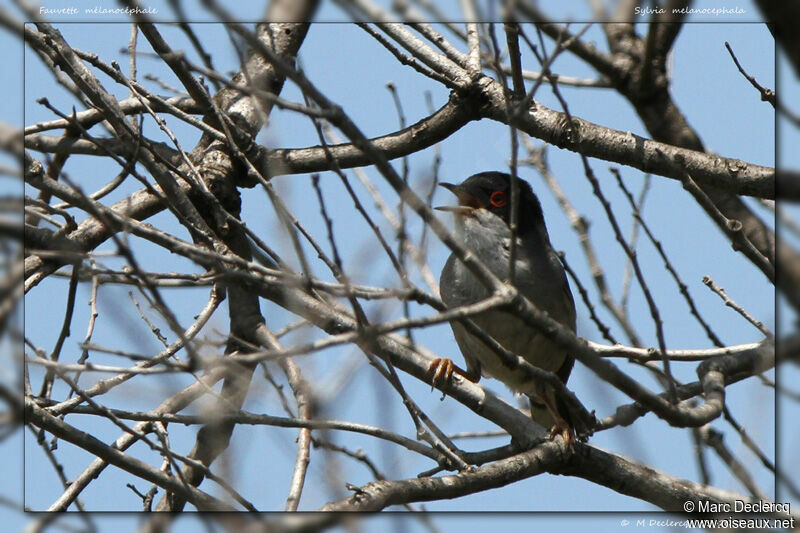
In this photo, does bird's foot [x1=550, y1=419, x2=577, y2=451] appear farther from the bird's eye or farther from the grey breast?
the bird's eye

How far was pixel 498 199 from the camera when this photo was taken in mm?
6738

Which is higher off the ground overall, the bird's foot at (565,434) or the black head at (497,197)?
the black head at (497,197)

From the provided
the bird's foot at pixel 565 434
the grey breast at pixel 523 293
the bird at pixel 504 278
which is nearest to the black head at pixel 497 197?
the bird at pixel 504 278

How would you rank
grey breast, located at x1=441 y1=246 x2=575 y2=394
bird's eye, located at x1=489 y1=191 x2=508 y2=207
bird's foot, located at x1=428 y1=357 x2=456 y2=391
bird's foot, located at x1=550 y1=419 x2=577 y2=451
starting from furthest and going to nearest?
bird's eye, located at x1=489 y1=191 x2=508 y2=207 < grey breast, located at x1=441 y1=246 x2=575 y2=394 < bird's foot, located at x1=428 y1=357 x2=456 y2=391 < bird's foot, located at x1=550 y1=419 x2=577 y2=451

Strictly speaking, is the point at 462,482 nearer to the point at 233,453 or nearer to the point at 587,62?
the point at 233,453

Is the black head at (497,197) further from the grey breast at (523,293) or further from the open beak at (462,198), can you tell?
the grey breast at (523,293)

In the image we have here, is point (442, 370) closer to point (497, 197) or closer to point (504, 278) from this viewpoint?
point (504, 278)

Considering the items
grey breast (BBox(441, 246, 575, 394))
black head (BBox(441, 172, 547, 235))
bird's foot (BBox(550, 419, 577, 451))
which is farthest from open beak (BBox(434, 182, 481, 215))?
bird's foot (BBox(550, 419, 577, 451))

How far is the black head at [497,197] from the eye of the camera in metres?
6.72

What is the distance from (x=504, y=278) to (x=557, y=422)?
1.28 metres

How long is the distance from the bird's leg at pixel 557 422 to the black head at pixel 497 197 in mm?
1231

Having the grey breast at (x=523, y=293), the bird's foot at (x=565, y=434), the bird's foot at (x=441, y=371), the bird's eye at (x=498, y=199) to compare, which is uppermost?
the bird's eye at (x=498, y=199)

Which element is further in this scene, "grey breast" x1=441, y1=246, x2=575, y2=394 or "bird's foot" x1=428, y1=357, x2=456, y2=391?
"grey breast" x1=441, y1=246, x2=575, y2=394

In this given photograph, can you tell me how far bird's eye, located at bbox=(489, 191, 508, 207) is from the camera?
22.0ft
